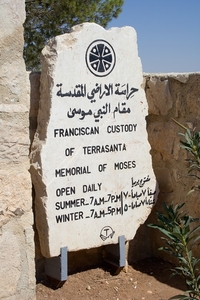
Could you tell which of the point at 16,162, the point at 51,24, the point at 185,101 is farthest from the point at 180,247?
the point at 51,24

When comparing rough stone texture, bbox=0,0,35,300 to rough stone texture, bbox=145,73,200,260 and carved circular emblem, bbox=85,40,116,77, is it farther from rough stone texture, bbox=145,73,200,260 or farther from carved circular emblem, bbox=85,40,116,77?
rough stone texture, bbox=145,73,200,260

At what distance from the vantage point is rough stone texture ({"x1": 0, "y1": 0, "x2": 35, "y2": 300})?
246 cm

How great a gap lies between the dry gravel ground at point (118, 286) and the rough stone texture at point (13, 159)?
2.74 feet

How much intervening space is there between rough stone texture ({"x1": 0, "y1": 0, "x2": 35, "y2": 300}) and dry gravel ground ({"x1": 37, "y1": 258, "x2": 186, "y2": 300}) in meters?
0.84

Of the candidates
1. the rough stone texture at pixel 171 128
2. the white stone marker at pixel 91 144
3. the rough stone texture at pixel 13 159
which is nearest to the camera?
the rough stone texture at pixel 13 159

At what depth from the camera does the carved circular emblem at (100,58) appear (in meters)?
3.37

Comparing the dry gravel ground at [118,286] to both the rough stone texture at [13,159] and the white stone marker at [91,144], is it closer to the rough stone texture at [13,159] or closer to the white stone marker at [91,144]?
the white stone marker at [91,144]

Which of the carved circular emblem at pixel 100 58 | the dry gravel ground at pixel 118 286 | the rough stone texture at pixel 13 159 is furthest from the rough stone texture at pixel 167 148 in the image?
the rough stone texture at pixel 13 159

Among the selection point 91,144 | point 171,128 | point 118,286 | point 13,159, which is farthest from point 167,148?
point 13,159

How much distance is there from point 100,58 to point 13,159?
47.1 inches

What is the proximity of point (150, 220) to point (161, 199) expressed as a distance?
226 mm

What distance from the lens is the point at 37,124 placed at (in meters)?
3.33

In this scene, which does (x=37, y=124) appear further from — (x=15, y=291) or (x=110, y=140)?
(x=15, y=291)

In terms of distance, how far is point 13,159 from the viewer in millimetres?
2516
